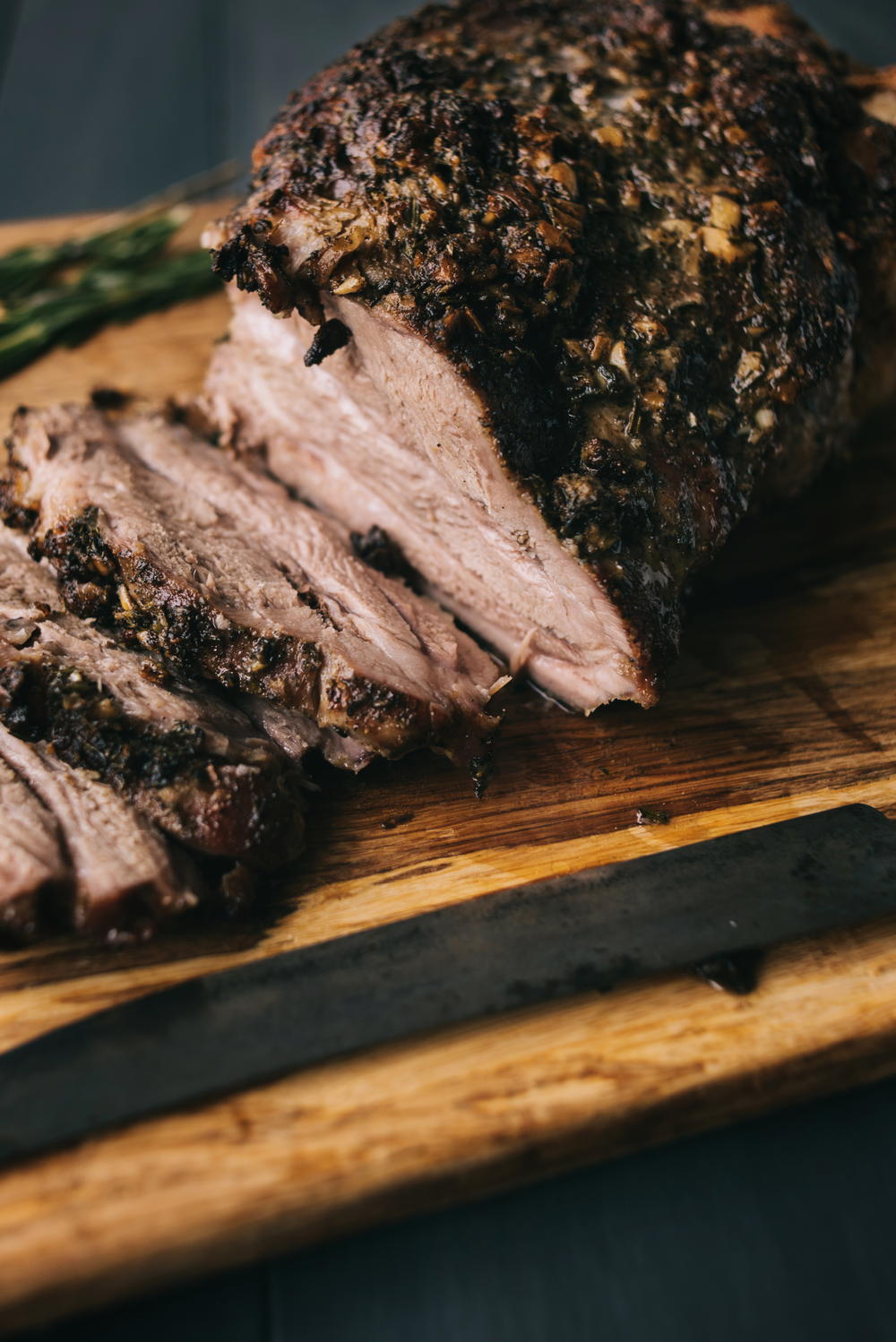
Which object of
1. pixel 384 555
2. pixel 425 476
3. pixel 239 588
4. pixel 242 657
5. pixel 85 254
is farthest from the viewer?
pixel 85 254

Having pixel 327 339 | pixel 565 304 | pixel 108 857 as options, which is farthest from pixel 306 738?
pixel 565 304

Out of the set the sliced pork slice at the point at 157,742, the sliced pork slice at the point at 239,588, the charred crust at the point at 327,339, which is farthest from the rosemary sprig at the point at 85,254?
the sliced pork slice at the point at 157,742

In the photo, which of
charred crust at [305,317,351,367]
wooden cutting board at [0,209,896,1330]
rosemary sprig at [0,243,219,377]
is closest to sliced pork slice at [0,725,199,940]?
wooden cutting board at [0,209,896,1330]

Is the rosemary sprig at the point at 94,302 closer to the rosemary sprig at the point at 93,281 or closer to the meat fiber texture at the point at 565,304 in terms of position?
the rosemary sprig at the point at 93,281

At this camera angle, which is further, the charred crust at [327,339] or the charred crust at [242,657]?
the charred crust at [327,339]

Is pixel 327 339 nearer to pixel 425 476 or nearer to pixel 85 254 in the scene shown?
pixel 425 476

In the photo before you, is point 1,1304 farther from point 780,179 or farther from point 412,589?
point 780,179

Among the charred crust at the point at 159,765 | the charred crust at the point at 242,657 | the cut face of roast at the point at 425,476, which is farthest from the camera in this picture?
the cut face of roast at the point at 425,476
